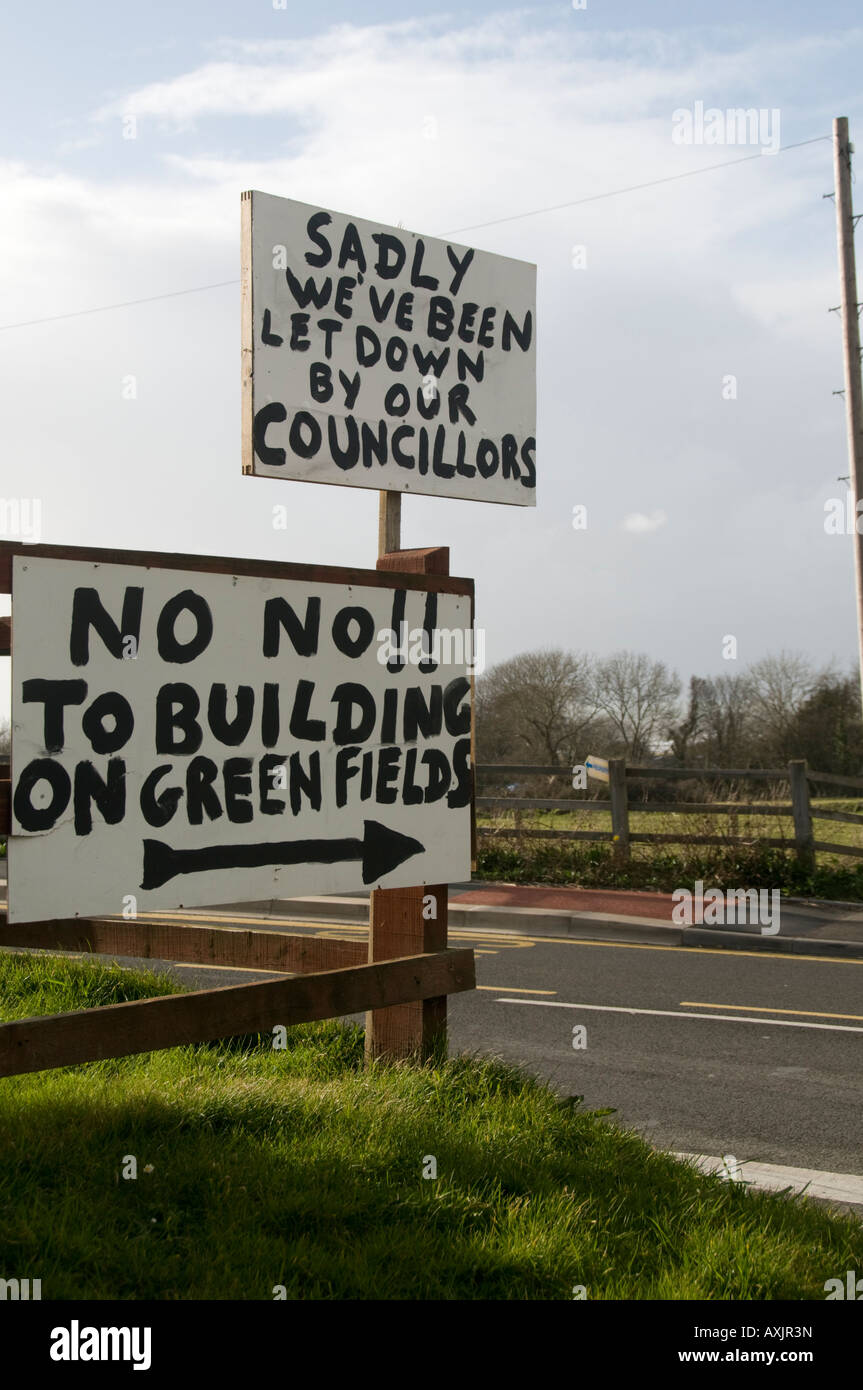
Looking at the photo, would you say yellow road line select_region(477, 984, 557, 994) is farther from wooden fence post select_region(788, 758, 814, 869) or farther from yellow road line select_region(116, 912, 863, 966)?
wooden fence post select_region(788, 758, 814, 869)

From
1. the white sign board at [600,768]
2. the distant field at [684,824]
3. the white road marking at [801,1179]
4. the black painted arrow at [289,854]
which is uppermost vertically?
the white sign board at [600,768]

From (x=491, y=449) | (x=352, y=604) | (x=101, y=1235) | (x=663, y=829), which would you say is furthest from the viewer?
(x=663, y=829)

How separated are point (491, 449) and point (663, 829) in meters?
11.2

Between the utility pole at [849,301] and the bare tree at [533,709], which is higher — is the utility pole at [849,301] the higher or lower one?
the higher one

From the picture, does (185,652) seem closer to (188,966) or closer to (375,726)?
(375,726)

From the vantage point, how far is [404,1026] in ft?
15.5

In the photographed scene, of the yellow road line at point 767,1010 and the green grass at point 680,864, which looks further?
the green grass at point 680,864

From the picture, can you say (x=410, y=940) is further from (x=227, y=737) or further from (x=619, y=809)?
(x=619, y=809)

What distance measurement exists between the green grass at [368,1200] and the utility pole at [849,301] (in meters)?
13.6

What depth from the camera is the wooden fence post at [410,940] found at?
4684 mm

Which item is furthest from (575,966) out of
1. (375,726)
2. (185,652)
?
(185,652)

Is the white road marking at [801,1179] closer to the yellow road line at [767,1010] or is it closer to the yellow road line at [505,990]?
the yellow road line at [767,1010]

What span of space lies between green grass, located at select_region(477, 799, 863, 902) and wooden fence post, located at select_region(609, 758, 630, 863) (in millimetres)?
155

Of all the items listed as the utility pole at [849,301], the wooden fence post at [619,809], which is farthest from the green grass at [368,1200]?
the utility pole at [849,301]
